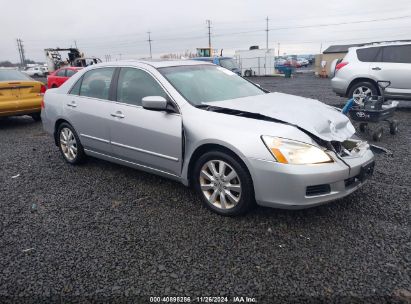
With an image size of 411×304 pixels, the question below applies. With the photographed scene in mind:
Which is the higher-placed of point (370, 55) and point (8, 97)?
point (370, 55)

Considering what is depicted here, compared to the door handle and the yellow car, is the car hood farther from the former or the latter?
the yellow car

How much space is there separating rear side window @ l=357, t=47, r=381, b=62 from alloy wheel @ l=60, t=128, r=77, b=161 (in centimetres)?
784

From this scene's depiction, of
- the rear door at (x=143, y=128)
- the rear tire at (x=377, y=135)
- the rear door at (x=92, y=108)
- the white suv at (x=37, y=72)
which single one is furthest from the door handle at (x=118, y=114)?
the white suv at (x=37, y=72)

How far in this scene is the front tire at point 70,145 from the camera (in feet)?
16.3

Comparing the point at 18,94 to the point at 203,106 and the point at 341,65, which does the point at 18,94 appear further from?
the point at 341,65

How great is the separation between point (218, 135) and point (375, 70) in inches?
293

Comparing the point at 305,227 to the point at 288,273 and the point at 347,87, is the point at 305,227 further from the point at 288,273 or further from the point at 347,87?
the point at 347,87

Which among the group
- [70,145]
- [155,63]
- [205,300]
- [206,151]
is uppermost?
[155,63]

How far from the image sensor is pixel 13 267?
274 centimetres

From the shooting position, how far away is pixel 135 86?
413cm

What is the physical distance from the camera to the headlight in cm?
296

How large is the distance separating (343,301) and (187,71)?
3.01 meters

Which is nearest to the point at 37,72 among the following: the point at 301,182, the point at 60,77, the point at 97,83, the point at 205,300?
the point at 60,77

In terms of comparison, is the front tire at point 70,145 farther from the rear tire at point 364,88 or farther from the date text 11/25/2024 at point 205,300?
the rear tire at point 364,88
